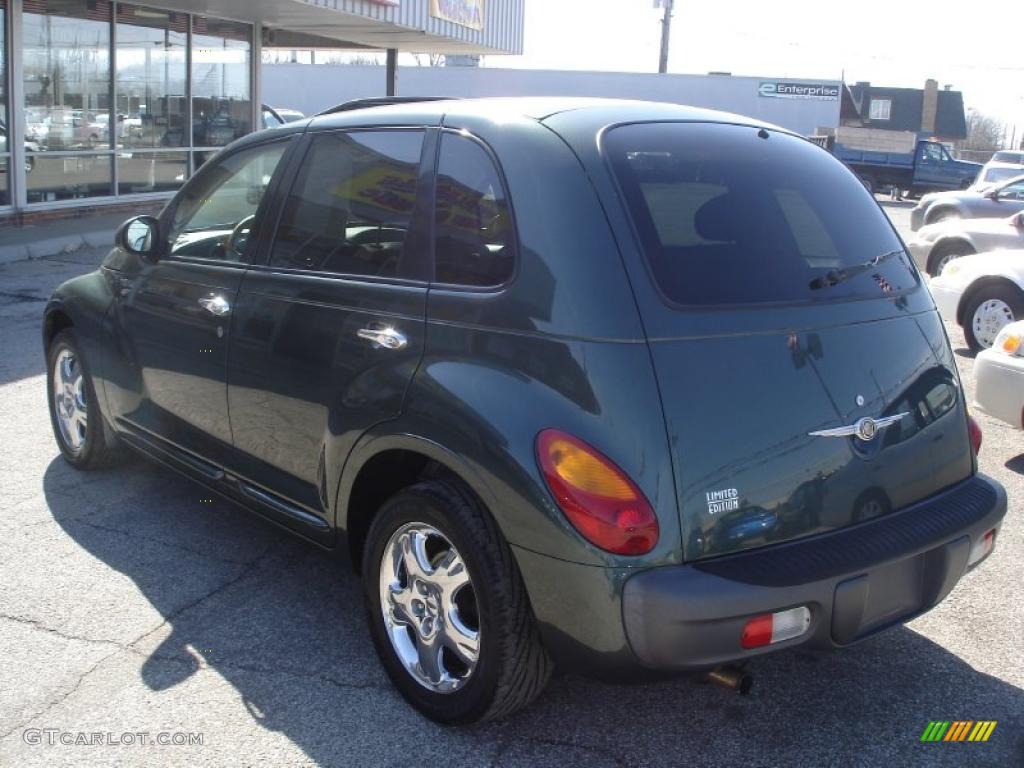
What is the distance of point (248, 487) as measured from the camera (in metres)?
4.12

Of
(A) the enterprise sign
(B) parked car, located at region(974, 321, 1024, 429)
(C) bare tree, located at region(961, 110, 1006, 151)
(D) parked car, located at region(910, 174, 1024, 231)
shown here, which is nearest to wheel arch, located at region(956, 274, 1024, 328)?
(B) parked car, located at region(974, 321, 1024, 429)

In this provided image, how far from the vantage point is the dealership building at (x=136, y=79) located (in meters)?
13.7

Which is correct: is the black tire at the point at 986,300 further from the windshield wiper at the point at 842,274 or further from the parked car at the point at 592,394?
the windshield wiper at the point at 842,274

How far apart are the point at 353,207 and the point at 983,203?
592 inches

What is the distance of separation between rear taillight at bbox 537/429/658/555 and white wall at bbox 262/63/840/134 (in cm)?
4106

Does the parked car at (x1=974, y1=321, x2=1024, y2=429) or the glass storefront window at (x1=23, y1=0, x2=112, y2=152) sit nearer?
the parked car at (x1=974, y1=321, x2=1024, y2=429)

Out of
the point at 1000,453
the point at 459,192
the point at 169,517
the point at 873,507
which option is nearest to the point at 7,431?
the point at 169,517

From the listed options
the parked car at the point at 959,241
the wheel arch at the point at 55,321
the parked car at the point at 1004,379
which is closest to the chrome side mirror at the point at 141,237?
the wheel arch at the point at 55,321

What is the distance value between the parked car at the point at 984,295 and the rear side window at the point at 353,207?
6.90 m

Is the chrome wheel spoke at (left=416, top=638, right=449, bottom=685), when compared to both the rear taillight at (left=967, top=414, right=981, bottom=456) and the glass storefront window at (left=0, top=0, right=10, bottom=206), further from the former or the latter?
the glass storefront window at (left=0, top=0, right=10, bottom=206)

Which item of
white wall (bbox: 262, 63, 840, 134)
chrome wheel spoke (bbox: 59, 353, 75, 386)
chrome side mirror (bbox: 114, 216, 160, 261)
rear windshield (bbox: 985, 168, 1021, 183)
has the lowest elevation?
chrome wheel spoke (bbox: 59, 353, 75, 386)

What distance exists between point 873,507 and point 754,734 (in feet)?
2.62

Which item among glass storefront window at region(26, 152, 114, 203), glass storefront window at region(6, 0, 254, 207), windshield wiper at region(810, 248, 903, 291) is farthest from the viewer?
glass storefront window at region(26, 152, 114, 203)

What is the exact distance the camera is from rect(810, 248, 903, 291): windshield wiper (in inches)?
129
